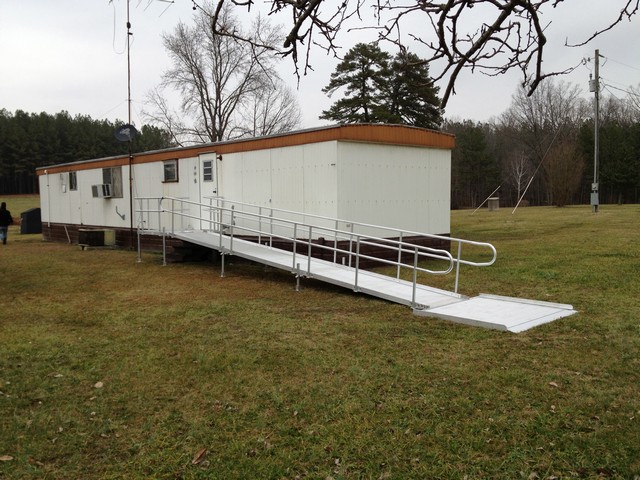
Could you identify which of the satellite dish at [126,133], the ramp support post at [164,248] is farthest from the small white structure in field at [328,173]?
the ramp support post at [164,248]

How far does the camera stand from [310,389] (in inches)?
185

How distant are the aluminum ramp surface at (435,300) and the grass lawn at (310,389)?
21 centimetres

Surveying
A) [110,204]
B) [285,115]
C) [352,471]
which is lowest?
[352,471]

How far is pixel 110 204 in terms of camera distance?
16562mm

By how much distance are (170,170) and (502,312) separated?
9.93 meters

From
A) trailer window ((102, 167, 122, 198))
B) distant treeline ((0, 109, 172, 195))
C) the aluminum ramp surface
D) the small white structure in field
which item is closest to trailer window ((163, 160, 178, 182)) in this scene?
the small white structure in field

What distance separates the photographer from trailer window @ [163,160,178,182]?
46.2ft

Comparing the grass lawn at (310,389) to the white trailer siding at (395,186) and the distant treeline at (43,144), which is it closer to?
the white trailer siding at (395,186)

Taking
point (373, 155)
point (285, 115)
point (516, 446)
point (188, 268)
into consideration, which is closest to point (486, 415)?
point (516, 446)

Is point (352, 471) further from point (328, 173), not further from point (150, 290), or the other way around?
point (328, 173)

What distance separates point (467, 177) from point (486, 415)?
46680 millimetres

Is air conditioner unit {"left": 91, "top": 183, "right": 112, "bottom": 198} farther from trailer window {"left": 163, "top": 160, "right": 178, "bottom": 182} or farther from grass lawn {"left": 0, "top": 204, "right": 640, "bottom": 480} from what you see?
grass lawn {"left": 0, "top": 204, "right": 640, "bottom": 480}

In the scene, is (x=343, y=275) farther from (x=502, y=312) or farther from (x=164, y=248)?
(x=164, y=248)

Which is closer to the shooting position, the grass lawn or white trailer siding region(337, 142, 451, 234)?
the grass lawn
